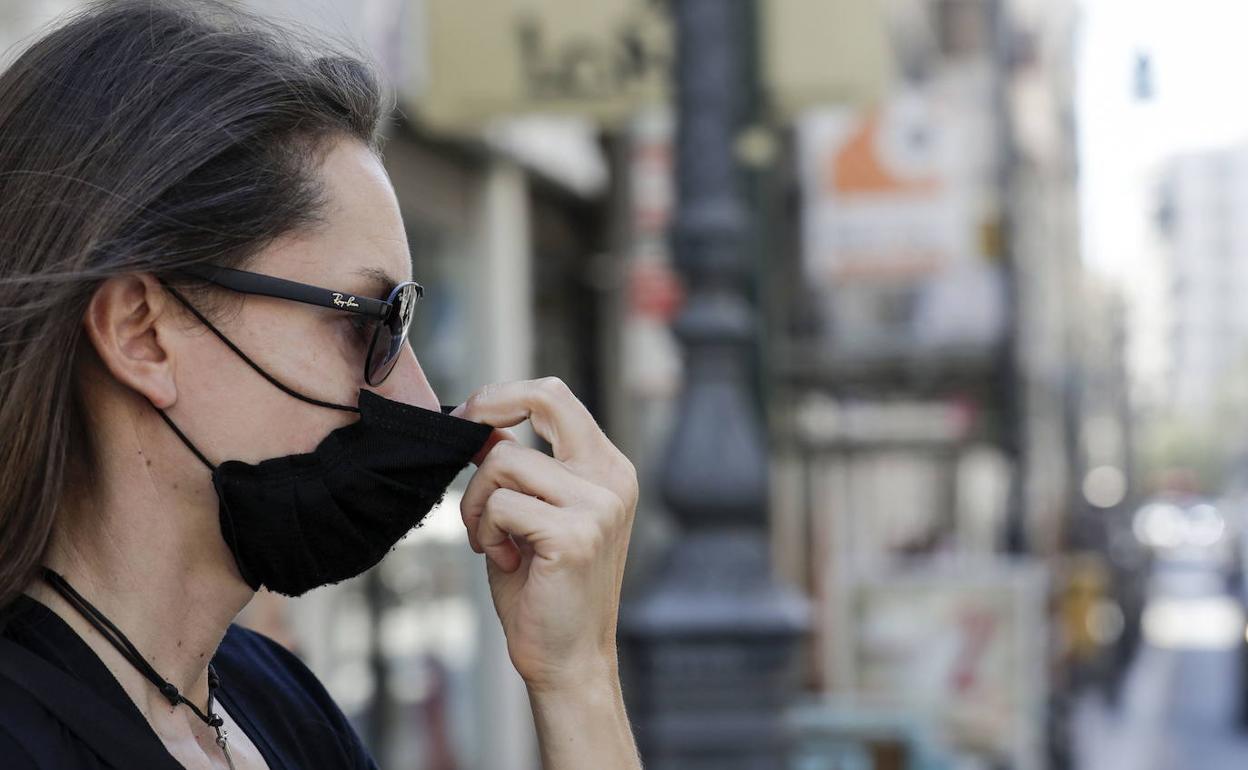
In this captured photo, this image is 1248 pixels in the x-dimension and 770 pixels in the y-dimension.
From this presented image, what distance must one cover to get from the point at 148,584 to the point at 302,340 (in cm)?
29

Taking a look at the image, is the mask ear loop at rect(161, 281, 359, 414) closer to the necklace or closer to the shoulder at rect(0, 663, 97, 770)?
the necklace

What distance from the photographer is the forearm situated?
6.21ft

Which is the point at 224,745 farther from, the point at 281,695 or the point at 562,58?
the point at 562,58

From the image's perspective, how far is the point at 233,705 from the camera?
6.13 feet

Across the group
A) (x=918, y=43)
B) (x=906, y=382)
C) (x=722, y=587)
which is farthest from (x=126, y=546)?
(x=918, y=43)

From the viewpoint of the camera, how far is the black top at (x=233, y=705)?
1.45 metres

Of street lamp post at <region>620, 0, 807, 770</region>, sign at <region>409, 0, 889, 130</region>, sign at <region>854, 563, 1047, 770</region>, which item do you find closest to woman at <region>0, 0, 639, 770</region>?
street lamp post at <region>620, 0, 807, 770</region>

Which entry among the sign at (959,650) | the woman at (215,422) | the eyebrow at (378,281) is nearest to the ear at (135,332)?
the woman at (215,422)

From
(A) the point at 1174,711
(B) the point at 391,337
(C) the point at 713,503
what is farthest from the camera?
(A) the point at 1174,711

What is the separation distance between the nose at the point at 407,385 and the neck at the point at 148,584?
24 centimetres

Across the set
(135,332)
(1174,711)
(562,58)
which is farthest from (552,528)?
(1174,711)

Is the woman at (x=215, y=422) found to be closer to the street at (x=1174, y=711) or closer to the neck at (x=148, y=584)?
the neck at (x=148, y=584)

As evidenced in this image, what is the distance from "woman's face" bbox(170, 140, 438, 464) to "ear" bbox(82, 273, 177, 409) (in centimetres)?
2

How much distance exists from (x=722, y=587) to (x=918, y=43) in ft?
53.0
